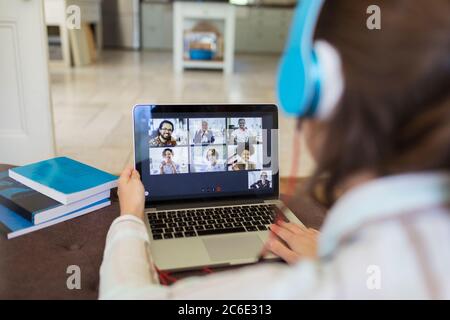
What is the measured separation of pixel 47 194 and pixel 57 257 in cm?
15

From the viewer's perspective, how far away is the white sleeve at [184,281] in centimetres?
38

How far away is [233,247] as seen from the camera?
27.8 inches

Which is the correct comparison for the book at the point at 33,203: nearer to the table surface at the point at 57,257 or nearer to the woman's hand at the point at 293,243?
the table surface at the point at 57,257

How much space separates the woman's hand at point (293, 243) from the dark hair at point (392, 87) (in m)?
0.31

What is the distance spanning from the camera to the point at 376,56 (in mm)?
344

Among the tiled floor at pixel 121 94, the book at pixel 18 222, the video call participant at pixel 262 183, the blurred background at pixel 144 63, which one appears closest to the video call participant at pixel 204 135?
the video call participant at pixel 262 183

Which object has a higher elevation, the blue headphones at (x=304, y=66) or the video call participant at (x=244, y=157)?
the blue headphones at (x=304, y=66)

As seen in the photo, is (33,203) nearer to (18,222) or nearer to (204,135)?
(18,222)

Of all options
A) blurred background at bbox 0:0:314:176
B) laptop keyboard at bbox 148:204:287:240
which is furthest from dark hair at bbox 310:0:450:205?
blurred background at bbox 0:0:314:176

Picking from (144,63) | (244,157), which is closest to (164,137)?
(244,157)

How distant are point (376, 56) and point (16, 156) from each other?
1965mm
